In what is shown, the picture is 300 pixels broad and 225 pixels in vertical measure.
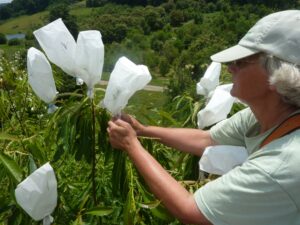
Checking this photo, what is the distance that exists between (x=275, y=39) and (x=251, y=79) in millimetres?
132

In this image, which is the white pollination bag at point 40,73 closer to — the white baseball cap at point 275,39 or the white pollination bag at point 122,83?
the white pollination bag at point 122,83

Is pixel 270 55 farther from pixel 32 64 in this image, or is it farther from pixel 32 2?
pixel 32 2

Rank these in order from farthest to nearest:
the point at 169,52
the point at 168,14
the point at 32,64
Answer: the point at 168,14 → the point at 169,52 → the point at 32,64

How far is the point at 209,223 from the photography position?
60.6 inches

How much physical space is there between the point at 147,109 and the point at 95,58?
0.36 m

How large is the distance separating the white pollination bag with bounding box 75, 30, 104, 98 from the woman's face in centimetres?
42

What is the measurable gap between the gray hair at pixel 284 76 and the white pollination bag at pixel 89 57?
503 mm

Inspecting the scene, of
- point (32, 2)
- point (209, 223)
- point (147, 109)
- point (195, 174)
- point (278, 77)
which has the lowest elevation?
point (32, 2)

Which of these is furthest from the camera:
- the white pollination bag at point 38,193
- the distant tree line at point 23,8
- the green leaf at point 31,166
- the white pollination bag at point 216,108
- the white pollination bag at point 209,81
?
the distant tree line at point 23,8

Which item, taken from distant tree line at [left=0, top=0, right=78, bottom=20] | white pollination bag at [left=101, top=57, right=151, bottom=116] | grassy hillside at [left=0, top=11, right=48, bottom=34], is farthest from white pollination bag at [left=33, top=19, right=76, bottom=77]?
distant tree line at [left=0, top=0, right=78, bottom=20]

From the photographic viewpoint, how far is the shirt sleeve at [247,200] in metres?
1.42

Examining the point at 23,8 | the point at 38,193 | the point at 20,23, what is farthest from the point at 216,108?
the point at 23,8

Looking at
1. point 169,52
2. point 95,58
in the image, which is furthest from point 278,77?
point 169,52

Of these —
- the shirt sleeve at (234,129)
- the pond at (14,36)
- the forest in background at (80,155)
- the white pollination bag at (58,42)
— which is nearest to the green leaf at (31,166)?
the forest in background at (80,155)
